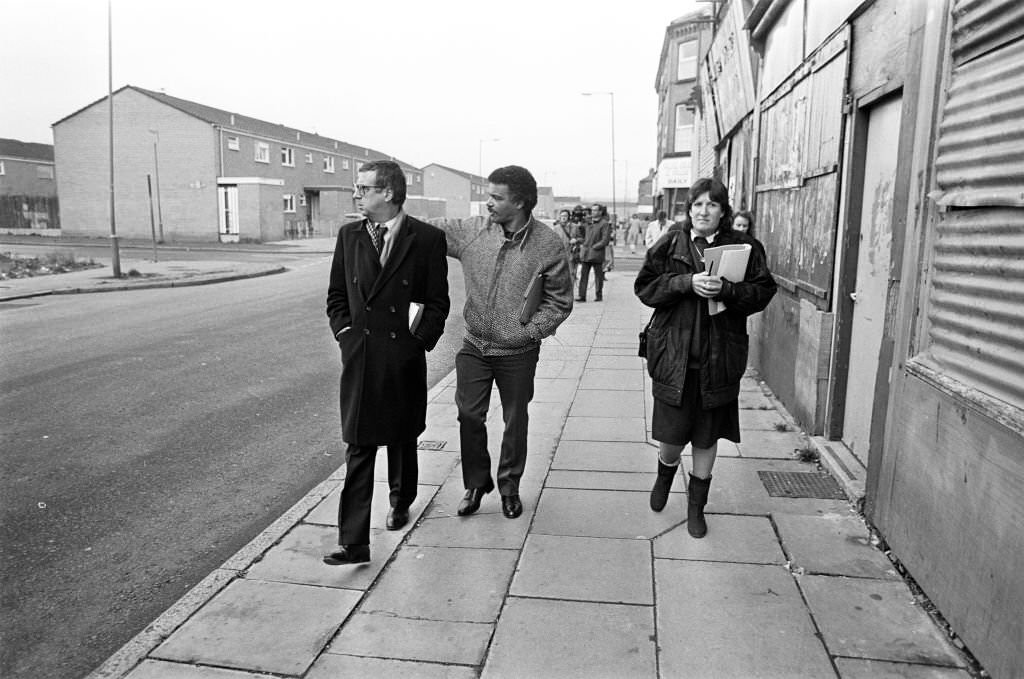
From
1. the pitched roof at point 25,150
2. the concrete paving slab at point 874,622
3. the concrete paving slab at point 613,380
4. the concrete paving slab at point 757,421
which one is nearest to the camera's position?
the concrete paving slab at point 874,622

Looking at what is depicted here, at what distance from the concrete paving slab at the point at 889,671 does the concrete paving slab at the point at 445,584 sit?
134cm

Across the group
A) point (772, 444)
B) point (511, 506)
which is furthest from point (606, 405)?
point (511, 506)

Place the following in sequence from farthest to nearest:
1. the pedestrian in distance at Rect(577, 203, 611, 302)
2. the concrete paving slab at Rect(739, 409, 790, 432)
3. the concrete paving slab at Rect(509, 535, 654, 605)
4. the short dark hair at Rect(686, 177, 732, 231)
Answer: the pedestrian in distance at Rect(577, 203, 611, 302) → the concrete paving slab at Rect(739, 409, 790, 432) → the short dark hair at Rect(686, 177, 732, 231) → the concrete paving slab at Rect(509, 535, 654, 605)

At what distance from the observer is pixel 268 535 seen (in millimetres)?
4090

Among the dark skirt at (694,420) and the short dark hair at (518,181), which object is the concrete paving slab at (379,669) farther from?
the short dark hair at (518,181)

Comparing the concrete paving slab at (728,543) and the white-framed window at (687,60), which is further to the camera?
the white-framed window at (687,60)

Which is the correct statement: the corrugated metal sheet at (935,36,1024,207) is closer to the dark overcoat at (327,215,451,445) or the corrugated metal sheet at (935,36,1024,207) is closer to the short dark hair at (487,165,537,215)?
the short dark hair at (487,165,537,215)

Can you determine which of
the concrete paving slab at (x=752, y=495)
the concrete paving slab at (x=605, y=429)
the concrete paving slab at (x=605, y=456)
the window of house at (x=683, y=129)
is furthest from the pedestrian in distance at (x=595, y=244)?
the window of house at (x=683, y=129)

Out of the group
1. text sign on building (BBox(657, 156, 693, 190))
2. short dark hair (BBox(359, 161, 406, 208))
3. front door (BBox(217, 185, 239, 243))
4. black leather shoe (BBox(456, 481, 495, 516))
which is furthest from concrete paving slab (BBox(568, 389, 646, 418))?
front door (BBox(217, 185, 239, 243))

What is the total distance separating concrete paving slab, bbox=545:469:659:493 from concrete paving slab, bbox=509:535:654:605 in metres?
0.80

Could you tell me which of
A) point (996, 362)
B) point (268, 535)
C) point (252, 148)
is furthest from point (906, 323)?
point (252, 148)

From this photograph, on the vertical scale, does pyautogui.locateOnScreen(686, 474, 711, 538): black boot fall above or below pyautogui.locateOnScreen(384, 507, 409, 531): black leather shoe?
above

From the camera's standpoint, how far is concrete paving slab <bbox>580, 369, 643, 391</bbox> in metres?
7.69

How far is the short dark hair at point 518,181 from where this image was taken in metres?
4.10
